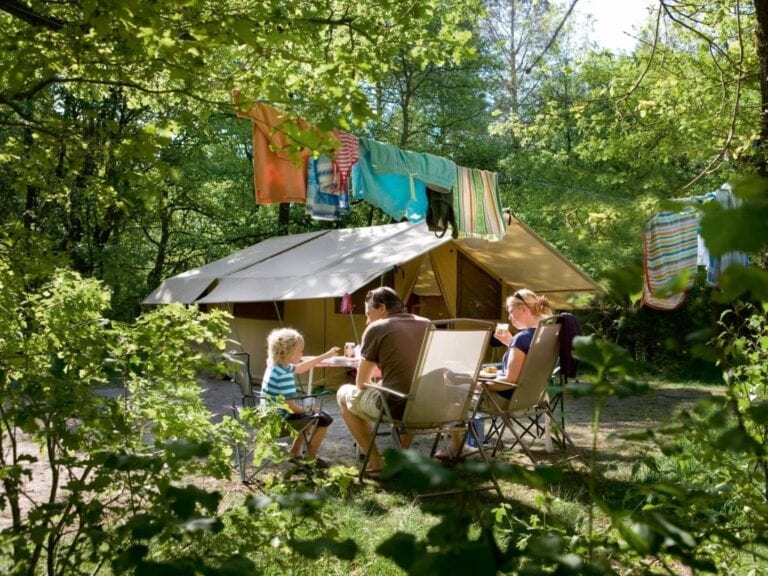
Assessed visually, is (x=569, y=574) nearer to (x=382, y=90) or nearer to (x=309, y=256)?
(x=309, y=256)

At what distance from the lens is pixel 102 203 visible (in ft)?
8.99

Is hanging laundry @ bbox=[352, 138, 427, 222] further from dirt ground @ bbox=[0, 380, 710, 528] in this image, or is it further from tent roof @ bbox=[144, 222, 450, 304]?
dirt ground @ bbox=[0, 380, 710, 528]

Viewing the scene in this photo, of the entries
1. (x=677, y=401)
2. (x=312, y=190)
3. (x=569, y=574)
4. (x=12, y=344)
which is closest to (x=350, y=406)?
(x=312, y=190)

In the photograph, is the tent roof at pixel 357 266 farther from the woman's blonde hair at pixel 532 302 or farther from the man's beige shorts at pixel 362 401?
the man's beige shorts at pixel 362 401

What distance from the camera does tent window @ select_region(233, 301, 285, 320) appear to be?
33.4 ft

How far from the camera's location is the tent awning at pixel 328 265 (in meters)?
8.02

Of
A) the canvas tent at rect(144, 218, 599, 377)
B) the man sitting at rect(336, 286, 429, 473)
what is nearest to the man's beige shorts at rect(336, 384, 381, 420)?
the man sitting at rect(336, 286, 429, 473)

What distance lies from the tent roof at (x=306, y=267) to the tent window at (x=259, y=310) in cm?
51

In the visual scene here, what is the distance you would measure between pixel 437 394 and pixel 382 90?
13.1 m

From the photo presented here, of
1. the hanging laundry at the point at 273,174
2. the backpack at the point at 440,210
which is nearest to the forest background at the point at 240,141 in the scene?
the hanging laundry at the point at 273,174

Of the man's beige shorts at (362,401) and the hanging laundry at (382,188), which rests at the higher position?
the hanging laundry at (382,188)

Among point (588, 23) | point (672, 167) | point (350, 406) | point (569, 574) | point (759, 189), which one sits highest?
point (588, 23)


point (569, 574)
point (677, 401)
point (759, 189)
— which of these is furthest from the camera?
point (677, 401)

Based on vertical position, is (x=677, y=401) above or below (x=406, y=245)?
below
